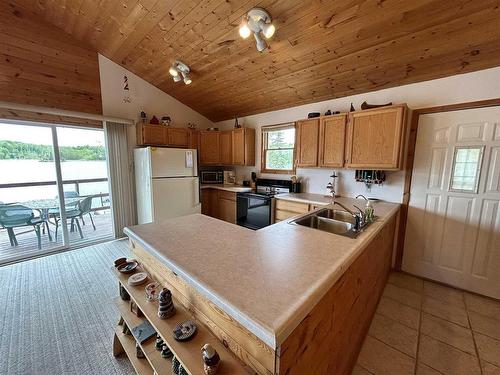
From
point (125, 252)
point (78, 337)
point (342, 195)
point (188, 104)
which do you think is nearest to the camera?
point (78, 337)

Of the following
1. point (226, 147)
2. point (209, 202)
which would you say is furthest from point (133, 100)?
point (209, 202)

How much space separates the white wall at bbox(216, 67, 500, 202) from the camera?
2.13 m

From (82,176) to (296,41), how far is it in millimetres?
4044

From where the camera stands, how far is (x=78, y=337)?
178cm

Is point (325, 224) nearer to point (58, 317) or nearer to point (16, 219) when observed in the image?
point (58, 317)

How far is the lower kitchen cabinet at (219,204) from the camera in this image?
411cm

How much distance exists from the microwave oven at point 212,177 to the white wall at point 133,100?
118cm

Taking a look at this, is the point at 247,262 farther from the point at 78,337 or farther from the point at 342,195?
the point at 342,195

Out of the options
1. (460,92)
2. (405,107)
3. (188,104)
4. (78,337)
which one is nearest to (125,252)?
(78,337)

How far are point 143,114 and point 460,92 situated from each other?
4.55 metres

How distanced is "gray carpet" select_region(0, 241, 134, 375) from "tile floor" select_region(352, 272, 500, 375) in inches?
76.1

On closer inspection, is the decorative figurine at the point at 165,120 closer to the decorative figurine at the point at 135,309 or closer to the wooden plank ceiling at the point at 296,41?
the wooden plank ceiling at the point at 296,41

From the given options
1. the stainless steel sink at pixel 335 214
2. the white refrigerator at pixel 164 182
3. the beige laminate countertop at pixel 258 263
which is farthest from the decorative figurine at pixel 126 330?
the white refrigerator at pixel 164 182

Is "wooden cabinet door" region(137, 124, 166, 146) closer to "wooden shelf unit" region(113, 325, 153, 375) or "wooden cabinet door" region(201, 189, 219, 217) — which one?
"wooden cabinet door" region(201, 189, 219, 217)
